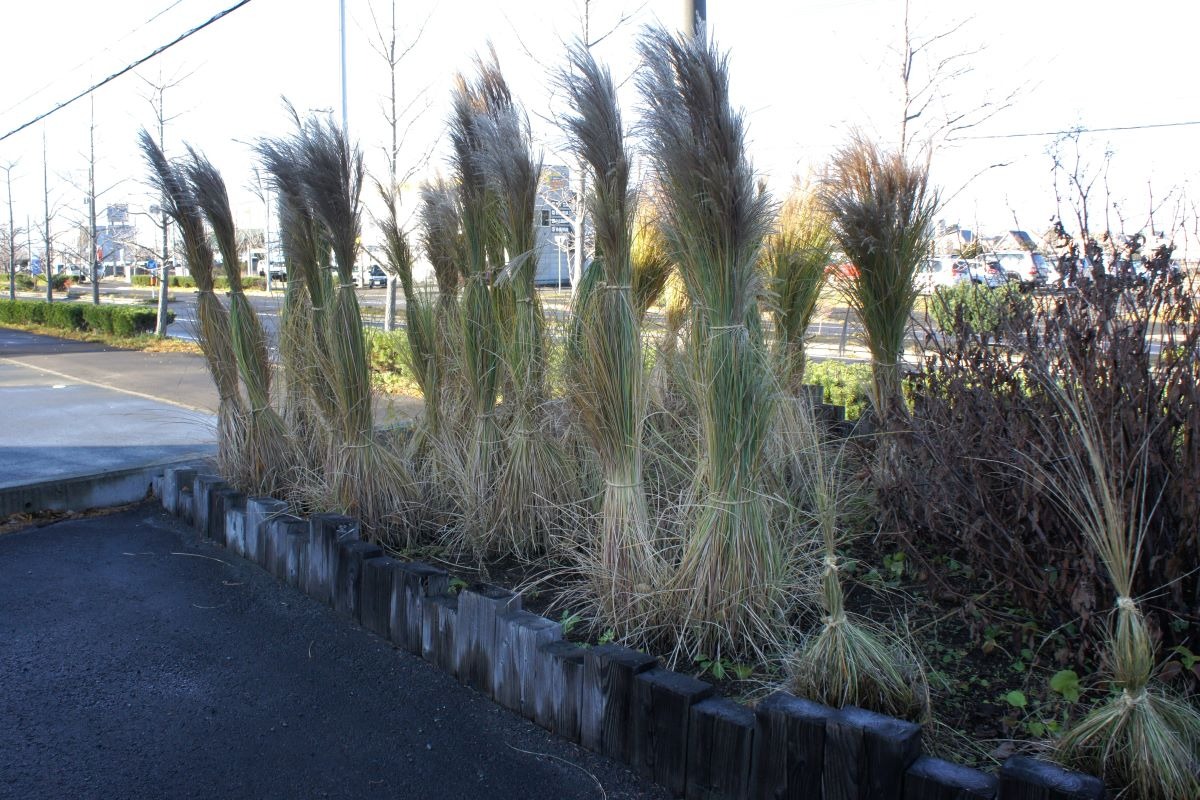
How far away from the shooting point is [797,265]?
16.3 ft

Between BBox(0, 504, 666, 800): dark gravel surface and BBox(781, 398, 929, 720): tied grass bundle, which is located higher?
BBox(781, 398, 929, 720): tied grass bundle

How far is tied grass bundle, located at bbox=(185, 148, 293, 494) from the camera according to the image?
5145 millimetres

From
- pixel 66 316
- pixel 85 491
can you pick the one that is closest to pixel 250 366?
pixel 85 491

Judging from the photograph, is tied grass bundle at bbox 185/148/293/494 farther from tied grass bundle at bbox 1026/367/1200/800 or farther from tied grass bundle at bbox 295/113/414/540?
tied grass bundle at bbox 1026/367/1200/800

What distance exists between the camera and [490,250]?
444 centimetres

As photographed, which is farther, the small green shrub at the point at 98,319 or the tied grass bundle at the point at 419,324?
the small green shrub at the point at 98,319

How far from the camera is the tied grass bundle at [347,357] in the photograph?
14.3 ft

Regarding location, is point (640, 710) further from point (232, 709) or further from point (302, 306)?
point (302, 306)

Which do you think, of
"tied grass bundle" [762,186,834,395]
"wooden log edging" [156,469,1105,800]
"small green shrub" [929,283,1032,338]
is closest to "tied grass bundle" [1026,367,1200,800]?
"wooden log edging" [156,469,1105,800]

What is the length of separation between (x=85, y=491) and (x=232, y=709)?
10.3 ft

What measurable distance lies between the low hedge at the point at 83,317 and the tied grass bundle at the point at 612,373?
47.9 ft

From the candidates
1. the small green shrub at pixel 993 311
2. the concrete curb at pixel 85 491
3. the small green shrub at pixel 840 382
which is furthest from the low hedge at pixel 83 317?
the small green shrub at pixel 993 311

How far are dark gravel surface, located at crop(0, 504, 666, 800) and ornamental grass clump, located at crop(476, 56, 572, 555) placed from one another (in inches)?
33.0

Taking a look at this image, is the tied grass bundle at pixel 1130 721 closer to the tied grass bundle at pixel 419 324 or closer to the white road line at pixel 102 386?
the tied grass bundle at pixel 419 324
